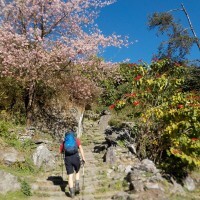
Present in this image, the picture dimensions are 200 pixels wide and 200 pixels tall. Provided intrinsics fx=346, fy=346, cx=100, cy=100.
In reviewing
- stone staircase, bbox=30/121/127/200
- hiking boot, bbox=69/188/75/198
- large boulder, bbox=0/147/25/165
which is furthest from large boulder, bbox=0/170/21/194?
hiking boot, bbox=69/188/75/198

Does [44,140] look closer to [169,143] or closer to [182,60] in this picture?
[169,143]

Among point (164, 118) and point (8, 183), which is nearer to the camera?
point (8, 183)

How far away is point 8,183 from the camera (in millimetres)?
10922

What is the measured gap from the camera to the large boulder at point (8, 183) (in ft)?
35.4

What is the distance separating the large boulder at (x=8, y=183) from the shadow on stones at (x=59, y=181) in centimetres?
132

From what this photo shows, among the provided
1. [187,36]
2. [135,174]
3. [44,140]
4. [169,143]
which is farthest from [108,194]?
[187,36]

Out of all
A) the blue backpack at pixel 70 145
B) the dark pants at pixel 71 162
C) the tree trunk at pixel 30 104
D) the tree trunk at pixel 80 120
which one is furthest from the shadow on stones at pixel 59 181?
the tree trunk at pixel 80 120

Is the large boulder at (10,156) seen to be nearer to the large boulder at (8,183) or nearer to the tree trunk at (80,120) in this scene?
the large boulder at (8,183)

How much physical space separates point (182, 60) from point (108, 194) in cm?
1187

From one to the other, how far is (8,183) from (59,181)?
5.96ft

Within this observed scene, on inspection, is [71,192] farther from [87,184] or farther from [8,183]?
[8,183]

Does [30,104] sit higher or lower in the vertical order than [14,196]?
higher

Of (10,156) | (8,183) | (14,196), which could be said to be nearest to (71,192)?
(14,196)

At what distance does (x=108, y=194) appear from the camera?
11008 millimetres
